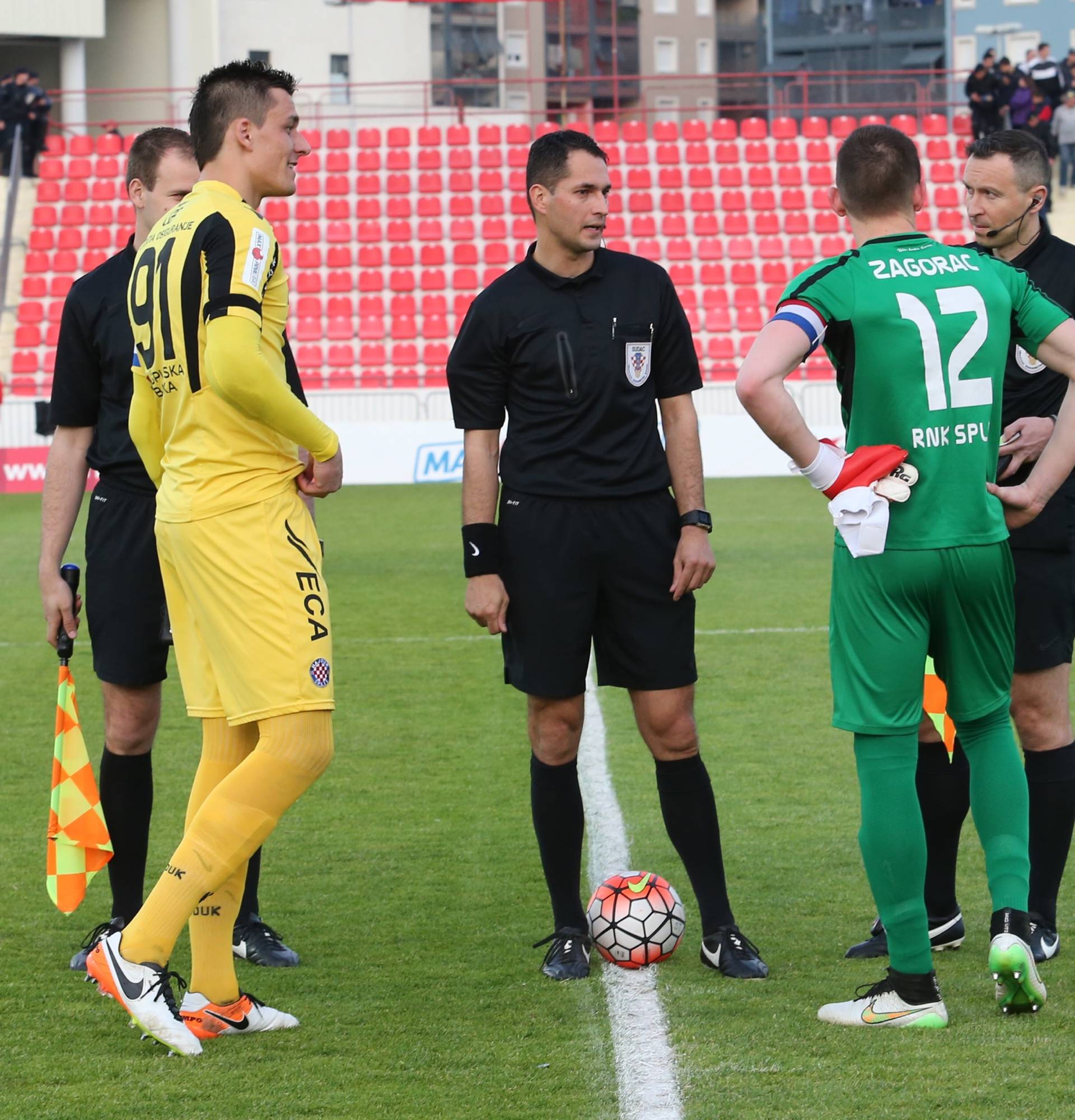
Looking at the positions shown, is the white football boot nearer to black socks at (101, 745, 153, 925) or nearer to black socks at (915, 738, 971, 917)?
black socks at (101, 745, 153, 925)

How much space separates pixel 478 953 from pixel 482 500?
115cm

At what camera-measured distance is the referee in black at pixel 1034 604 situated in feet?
13.4

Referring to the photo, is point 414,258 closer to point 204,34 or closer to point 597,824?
point 204,34

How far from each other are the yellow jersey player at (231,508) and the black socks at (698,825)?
3.30 feet

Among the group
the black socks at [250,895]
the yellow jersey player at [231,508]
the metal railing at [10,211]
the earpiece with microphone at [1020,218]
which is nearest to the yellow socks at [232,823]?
the yellow jersey player at [231,508]

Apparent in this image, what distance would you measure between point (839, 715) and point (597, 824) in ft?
6.53

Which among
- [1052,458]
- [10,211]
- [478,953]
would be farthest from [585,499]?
[10,211]

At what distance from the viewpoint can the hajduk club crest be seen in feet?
13.1

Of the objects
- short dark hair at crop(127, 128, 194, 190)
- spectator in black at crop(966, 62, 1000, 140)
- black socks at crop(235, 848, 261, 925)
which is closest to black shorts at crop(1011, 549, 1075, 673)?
black socks at crop(235, 848, 261, 925)

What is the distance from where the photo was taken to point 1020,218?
4.11m

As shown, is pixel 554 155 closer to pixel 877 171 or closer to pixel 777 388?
pixel 877 171

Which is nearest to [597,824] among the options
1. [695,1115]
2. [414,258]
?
[695,1115]

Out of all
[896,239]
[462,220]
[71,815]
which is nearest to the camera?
[896,239]

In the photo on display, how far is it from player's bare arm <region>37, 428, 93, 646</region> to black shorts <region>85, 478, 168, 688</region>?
0.07 metres
